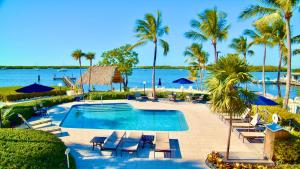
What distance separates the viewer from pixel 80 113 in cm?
1984

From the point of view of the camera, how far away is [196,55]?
38906 millimetres

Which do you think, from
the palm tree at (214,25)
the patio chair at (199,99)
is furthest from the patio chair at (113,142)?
the palm tree at (214,25)

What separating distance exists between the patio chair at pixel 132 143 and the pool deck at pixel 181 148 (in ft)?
0.98

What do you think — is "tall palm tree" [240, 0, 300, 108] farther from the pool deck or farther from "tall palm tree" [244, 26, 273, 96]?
"tall palm tree" [244, 26, 273, 96]

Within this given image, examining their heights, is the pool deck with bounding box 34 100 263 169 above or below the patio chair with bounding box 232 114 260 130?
below

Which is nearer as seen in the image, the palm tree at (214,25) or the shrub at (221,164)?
the shrub at (221,164)

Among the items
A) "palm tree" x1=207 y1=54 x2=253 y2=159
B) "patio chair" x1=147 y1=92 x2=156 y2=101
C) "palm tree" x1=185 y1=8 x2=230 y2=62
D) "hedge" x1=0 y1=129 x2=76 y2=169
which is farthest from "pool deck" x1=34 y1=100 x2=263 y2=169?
"palm tree" x1=185 y1=8 x2=230 y2=62

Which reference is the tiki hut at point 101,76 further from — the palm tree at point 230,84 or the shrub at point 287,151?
the shrub at point 287,151

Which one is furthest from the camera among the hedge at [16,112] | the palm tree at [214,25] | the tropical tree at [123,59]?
the tropical tree at [123,59]

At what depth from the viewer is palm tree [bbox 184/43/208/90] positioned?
126 feet

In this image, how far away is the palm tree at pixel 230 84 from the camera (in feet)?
25.7

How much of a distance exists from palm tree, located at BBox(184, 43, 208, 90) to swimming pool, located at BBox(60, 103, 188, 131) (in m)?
19.6

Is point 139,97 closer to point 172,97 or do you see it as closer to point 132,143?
point 172,97

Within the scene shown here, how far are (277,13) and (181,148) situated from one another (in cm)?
1085
